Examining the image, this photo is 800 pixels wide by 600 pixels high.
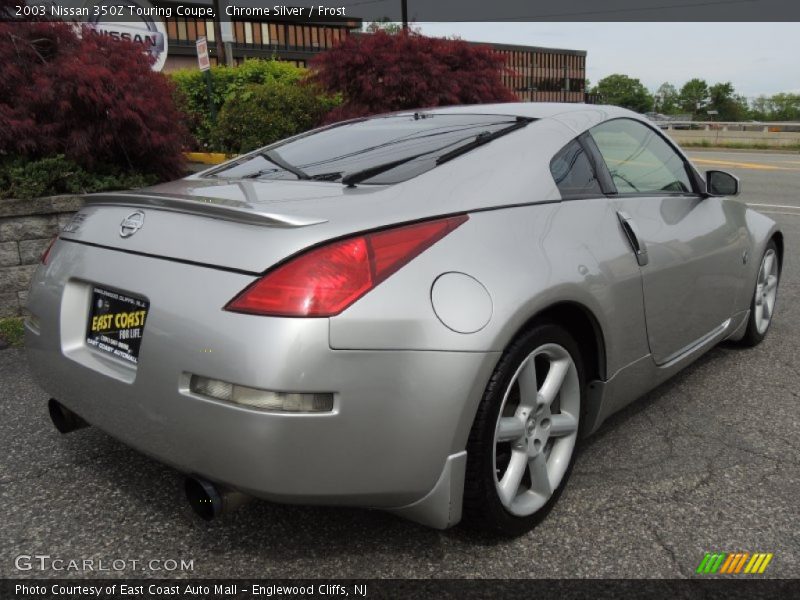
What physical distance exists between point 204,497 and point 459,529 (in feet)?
2.83

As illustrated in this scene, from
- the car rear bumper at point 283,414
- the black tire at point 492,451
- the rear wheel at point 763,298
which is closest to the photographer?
the car rear bumper at point 283,414

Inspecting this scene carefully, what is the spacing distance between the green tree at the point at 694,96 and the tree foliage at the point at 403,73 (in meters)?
134

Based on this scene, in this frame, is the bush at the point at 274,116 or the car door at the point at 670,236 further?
the bush at the point at 274,116

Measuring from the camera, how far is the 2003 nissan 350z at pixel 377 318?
1.90 meters

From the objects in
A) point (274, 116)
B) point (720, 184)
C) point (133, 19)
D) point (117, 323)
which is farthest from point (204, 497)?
point (133, 19)

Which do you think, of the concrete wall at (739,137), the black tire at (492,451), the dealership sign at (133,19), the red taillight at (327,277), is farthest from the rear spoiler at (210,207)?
the concrete wall at (739,137)

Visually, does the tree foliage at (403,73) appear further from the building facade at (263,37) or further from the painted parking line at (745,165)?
the building facade at (263,37)

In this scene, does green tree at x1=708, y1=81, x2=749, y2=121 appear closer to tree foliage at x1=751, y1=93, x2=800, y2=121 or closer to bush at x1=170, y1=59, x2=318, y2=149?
tree foliage at x1=751, y1=93, x2=800, y2=121

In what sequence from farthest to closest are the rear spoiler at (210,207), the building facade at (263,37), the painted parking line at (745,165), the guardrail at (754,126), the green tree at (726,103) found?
the green tree at (726,103) → the building facade at (263,37) → the guardrail at (754,126) → the painted parking line at (745,165) → the rear spoiler at (210,207)

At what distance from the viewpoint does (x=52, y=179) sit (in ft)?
16.9

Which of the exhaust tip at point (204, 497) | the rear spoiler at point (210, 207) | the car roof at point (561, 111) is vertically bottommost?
the exhaust tip at point (204, 497)

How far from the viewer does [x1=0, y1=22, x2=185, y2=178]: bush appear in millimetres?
5238

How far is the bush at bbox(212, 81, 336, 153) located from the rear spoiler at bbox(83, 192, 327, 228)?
8.80 m

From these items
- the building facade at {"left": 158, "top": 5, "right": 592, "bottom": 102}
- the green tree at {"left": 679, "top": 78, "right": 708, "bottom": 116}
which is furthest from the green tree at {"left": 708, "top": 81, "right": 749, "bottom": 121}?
the building facade at {"left": 158, "top": 5, "right": 592, "bottom": 102}
